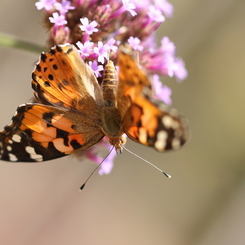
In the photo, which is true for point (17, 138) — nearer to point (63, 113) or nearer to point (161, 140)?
point (63, 113)

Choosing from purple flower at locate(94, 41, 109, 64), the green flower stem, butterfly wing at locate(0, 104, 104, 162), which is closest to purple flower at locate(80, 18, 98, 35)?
purple flower at locate(94, 41, 109, 64)

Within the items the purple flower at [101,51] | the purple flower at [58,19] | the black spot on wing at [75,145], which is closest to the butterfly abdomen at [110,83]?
the purple flower at [101,51]

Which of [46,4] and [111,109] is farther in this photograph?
[46,4]

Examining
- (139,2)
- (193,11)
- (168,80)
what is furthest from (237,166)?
(139,2)

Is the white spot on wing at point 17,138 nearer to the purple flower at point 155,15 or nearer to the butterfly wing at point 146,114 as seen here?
the butterfly wing at point 146,114

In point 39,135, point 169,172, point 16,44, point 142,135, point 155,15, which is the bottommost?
point 169,172

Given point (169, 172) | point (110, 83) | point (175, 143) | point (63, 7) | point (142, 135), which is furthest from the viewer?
point (169, 172)

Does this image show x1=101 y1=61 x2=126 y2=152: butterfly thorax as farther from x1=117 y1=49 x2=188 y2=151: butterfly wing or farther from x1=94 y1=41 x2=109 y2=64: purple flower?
x1=117 y1=49 x2=188 y2=151: butterfly wing

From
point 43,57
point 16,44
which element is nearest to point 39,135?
point 43,57
